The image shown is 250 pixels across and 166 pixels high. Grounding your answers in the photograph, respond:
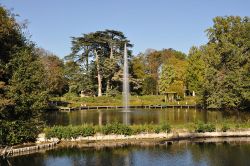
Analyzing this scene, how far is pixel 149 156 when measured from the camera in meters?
22.4

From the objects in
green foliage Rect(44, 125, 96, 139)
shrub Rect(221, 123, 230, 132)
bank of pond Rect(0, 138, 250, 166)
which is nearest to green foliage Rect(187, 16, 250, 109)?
shrub Rect(221, 123, 230, 132)

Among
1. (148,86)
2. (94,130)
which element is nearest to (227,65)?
(148,86)

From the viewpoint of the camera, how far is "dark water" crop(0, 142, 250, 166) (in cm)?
2106

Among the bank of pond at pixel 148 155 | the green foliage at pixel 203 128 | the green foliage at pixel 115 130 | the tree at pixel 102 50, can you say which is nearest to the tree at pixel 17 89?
the bank of pond at pixel 148 155

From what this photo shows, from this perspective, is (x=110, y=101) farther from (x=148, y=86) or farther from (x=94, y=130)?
(x=94, y=130)

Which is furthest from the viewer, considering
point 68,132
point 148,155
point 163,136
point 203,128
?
point 203,128

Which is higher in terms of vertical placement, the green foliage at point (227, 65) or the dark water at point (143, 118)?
the green foliage at point (227, 65)

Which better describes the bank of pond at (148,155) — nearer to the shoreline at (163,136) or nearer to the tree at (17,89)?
the shoreline at (163,136)

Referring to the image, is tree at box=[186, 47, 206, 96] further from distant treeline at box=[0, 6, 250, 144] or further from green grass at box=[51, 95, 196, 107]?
green grass at box=[51, 95, 196, 107]

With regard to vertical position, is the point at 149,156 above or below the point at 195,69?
below

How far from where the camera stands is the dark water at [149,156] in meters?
21.1

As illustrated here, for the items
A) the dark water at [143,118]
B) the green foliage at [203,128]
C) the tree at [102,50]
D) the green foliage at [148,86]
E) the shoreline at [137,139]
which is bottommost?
the shoreline at [137,139]

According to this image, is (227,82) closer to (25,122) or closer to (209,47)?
(209,47)

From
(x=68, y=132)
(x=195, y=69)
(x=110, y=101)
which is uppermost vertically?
(x=195, y=69)
